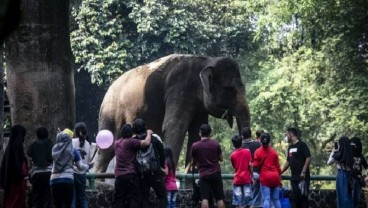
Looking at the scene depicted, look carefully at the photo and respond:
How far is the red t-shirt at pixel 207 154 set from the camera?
40.0ft

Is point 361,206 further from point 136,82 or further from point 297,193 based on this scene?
point 136,82

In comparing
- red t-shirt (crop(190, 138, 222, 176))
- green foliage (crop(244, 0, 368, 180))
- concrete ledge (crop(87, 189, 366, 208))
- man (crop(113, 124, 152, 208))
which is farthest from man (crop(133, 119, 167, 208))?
green foliage (crop(244, 0, 368, 180))

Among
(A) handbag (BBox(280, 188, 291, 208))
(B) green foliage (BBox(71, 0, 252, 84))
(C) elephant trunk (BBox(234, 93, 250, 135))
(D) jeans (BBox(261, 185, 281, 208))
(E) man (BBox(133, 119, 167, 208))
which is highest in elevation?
(B) green foliage (BBox(71, 0, 252, 84))

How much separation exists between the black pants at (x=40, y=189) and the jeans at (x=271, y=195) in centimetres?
390

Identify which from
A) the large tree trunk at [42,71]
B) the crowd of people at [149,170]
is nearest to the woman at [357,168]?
the crowd of people at [149,170]

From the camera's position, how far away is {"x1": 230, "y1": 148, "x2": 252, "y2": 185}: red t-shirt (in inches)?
505

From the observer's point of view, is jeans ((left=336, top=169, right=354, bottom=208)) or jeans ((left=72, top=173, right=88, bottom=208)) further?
jeans ((left=336, top=169, right=354, bottom=208))

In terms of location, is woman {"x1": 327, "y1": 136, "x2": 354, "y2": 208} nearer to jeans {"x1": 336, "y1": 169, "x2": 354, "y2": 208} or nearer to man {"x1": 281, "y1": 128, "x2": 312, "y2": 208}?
jeans {"x1": 336, "y1": 169, "x2": 354, "y2": 208}

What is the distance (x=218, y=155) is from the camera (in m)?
12.3

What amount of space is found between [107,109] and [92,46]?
16253mm

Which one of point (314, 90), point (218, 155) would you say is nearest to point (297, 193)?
point (218, 155)

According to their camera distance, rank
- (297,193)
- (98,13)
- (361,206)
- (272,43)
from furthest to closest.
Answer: (98,13) → (272,43) → (361,206) → (297,193)

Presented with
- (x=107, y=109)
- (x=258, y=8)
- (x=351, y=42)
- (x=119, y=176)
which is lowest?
(x=119, y=176)

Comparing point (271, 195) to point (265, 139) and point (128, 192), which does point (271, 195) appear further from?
point (128, 192)
